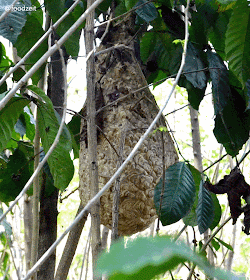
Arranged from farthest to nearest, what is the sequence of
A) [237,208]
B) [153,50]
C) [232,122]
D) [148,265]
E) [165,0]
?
[153,50], [165,0], [232,122], [237,208], [148,265]

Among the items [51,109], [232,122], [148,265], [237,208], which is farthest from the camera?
[232,122]

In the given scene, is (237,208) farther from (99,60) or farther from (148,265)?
(148,265)

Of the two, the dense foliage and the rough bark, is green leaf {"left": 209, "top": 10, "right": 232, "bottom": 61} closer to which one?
the dense foliage

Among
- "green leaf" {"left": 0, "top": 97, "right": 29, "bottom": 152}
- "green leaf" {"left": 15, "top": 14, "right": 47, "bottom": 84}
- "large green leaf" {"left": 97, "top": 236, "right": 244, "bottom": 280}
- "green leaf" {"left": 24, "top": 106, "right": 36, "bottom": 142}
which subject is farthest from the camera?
"green leaf" {"left": 24, "top": 106, "right": 36, "bottom": 142}

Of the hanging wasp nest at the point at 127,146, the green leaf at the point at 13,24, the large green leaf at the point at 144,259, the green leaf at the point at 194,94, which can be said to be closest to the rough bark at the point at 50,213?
the hanging wasp nest at the point at 127,146

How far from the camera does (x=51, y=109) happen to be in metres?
0.77

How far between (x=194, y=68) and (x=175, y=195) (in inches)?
13.9

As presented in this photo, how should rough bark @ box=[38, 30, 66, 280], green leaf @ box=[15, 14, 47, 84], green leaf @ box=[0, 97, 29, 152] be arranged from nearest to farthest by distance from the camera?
green leaf @ box=[0, 97, 29, 152] < green leaf @ box=[15, 14, 47, 84] < rough bark @ box=[38, 30, 66, 280]

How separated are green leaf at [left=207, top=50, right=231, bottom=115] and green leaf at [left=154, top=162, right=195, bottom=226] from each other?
0.18 metres

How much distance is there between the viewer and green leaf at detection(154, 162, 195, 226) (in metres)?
0.87

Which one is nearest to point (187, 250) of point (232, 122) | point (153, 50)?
point (232, 122)

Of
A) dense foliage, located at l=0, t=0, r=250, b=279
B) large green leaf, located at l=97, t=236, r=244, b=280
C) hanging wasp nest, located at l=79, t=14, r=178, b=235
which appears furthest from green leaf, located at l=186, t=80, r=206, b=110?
large green leaf, located at l=97, t=236, r=244, b=280

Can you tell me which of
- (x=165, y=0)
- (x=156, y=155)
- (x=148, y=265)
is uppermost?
(x=165, y=0)

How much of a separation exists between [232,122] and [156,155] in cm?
22
